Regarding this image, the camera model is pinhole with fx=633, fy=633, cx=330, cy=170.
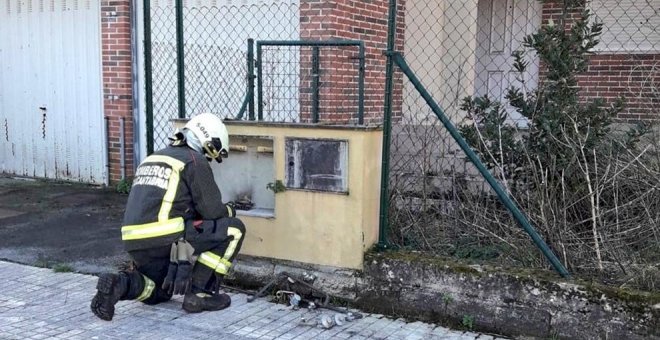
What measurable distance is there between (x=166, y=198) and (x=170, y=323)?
32.8 inches

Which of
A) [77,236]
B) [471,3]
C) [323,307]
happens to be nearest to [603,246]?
[323,307]

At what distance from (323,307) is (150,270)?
123cm

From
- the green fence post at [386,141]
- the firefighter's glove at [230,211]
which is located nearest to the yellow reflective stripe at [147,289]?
the firefighter's glove at [230,211]

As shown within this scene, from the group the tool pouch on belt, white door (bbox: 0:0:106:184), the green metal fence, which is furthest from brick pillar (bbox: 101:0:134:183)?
the tool pouch on belt

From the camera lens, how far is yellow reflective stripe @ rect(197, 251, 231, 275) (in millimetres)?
4324

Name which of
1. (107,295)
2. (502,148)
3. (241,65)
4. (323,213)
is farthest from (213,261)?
(241,65)

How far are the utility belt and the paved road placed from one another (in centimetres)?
53

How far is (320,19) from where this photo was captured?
691 centimetres

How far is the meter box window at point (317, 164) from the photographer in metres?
4.51

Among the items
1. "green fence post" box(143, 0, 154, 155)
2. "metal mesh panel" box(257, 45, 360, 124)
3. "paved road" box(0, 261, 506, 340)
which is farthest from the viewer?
"metal mesh panel" box(257, 45, 360, 124)

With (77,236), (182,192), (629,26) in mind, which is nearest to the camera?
(182,192)

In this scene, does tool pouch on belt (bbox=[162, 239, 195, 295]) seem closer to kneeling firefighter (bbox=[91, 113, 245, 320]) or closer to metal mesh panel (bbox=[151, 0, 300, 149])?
kneeling firefighter (bbox=[91, 113, 245, 320])

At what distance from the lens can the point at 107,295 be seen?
4.04 m

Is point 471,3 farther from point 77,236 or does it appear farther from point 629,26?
point 77,236
